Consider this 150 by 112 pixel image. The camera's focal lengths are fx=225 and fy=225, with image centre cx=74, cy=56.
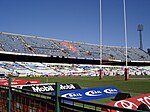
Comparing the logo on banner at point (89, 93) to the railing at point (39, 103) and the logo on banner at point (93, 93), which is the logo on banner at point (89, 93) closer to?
the logo on banner at point (93, 93)

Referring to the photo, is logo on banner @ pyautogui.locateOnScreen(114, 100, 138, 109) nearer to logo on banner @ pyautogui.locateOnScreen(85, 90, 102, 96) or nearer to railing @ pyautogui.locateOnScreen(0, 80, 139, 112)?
railing @ pyautogui.locateOnScreen(0, 80, 139, 112)

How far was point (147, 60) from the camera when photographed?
303ft

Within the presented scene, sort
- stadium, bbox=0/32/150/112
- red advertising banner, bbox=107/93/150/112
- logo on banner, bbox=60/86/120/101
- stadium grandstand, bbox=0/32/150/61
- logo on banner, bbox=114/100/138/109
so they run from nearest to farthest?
red advertising banner, bbox=107/93/150/112 → logo on banner, bbox=114/100/138/109 → logo on banner, bbox=60/86/120/101 → stadium, bbox=0/32/150/112 → stadium grandstand, bbox=0/32/150/61

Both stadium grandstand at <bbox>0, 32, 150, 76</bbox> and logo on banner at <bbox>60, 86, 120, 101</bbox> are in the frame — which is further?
stadium grandstand at <bbox>0, 32, 150, 76</bbox>

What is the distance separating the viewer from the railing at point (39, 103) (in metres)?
3.77

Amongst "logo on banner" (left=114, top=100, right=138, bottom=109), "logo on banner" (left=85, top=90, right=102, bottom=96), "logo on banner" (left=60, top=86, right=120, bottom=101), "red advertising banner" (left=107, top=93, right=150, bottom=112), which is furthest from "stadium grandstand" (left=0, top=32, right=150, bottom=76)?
"logo on banner" (left=114, top=100, right=138, bottom=109)

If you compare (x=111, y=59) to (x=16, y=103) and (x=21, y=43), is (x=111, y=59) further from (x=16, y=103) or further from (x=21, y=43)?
(x=16, y=103)

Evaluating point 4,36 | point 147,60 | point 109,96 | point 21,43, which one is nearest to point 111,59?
point 147,60

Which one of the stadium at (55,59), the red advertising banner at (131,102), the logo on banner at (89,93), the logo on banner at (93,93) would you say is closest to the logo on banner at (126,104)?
the red advertising banner at (131,102)

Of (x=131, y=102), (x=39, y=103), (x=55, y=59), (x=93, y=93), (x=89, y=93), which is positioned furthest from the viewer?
(x=55, y=59)

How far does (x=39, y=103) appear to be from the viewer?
201 inches

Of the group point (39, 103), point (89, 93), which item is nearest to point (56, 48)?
point (89, 93)

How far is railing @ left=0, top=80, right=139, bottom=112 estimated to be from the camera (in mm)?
3771

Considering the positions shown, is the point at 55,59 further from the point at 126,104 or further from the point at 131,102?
the point at 126,104
